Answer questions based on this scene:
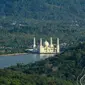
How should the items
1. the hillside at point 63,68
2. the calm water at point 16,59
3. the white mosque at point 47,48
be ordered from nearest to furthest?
the hillside at point 63,68 → the calm water at point 16,59 → the white mosque at point 47,48

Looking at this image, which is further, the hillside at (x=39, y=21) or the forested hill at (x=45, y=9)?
the forested hill at (x=45, y=9)

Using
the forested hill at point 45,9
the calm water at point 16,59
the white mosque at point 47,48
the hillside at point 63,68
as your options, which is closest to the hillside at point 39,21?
the forested hill at point 45,9

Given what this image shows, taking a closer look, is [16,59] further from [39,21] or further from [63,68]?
[39,21]

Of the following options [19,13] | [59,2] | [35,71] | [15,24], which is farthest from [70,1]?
[35,71]

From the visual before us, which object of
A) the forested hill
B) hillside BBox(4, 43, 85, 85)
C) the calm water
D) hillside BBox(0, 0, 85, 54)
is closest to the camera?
hillside BBox(4, 43, 85, 85)

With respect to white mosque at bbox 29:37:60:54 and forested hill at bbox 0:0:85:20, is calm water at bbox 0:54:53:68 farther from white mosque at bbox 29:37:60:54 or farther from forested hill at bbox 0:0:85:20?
forested hill at bbox 0:0:85:20

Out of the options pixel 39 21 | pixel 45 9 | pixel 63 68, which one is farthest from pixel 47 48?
pixel 45 9

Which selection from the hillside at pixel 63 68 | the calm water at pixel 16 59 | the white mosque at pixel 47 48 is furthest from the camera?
the white mosque at pixel 47 48

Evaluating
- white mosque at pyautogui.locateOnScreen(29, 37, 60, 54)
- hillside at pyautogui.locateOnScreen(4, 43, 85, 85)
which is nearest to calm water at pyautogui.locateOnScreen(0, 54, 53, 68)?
white mosque at pyautogui.locateOnScreen(29, 37, 60, 54)

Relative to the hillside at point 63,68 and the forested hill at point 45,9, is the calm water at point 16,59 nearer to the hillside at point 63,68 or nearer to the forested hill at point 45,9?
the hillside at point 63,68

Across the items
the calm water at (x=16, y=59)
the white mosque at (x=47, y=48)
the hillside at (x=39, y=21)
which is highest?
the hillside at (x=39, y=21)
